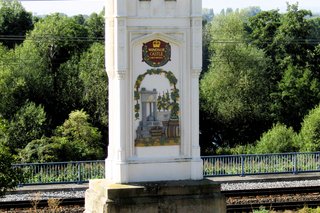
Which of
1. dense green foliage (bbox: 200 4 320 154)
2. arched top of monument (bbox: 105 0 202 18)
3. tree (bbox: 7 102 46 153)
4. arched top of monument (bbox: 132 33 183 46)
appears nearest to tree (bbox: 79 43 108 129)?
tree (bbox: 7 102 46 153)

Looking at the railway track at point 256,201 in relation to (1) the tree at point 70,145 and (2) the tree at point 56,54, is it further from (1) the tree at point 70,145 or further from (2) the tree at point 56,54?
(2) the tree at point 56,54

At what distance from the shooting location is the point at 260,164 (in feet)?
76.9

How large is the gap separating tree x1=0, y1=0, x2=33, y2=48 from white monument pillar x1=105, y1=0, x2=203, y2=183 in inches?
1208

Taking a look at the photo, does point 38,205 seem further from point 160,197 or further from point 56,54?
point 56,54

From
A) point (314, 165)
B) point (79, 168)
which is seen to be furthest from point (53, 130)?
point (314, 165)

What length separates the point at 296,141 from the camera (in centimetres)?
2966

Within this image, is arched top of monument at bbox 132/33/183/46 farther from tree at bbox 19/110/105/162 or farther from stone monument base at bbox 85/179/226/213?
tree at bbox 19/110/105/162

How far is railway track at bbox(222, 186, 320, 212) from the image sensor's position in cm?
1817

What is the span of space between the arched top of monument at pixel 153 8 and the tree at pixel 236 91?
2330cm

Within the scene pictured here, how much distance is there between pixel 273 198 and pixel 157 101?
26.1ft

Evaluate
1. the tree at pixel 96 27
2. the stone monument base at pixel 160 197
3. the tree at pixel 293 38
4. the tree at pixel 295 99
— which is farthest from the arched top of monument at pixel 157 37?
the tree at pixel 293 38

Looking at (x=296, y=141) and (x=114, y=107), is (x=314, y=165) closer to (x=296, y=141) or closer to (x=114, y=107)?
(x=296, y=141)

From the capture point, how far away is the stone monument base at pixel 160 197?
37.3ft

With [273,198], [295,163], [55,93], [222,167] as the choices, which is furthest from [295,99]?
[273,198]
